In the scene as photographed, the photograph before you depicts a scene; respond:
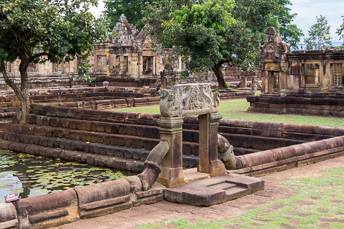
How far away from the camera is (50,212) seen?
24.1ft

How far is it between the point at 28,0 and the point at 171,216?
15.3 metres

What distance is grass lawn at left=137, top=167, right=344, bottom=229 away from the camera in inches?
292

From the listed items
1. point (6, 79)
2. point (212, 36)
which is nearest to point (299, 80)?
point (212, 36)

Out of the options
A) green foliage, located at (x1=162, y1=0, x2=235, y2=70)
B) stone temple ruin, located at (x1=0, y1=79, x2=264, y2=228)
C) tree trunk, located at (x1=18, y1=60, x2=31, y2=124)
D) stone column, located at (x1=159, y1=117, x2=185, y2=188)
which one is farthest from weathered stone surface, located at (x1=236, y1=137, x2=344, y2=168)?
green foliage, located at (x1=162, y1=0, x2=235, y2=70)

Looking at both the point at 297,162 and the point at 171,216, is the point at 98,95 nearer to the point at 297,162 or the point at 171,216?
the point at 297,162

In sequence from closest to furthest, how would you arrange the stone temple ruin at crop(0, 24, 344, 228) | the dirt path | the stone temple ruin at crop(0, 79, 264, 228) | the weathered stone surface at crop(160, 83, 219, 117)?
the stone temple ruin at crop(0, 79, 264, 228)
the dirt path
the stone temple ruin at crop(0, 24, 344, 228)
the weathered stone surface at crop(160, 83, 219, 117)

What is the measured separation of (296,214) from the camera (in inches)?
314

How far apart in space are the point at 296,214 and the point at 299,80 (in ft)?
63.2

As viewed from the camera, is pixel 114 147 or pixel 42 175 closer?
pixel 42 175

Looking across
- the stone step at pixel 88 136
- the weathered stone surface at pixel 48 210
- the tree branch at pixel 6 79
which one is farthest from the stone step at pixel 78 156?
the weathered stone surface at pixel 48 210

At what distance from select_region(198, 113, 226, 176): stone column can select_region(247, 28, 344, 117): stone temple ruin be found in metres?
15.3

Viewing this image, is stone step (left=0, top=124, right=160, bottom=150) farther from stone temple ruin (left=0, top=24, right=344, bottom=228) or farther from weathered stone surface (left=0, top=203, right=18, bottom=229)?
weathered stone surface (left=0, top=203, right=18, bottom=229)

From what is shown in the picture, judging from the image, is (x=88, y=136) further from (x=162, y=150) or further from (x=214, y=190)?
(x=214, y=190)

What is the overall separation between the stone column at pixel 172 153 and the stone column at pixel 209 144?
0.76 meters
